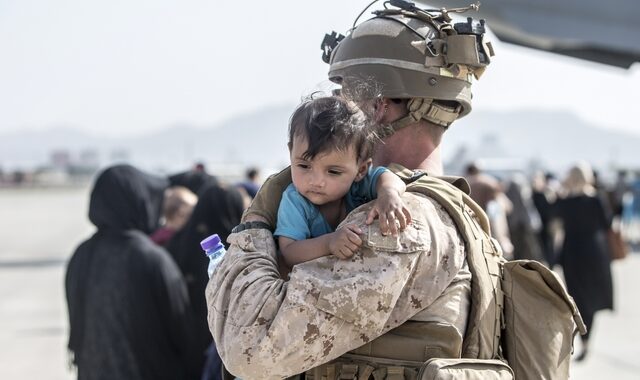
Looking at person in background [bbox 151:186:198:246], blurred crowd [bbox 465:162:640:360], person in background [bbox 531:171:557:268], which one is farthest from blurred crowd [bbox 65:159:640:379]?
person in background [bbox 531:171:557:268]

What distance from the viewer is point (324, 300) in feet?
5.93

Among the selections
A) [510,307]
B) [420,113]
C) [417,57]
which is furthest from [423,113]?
[510,307]

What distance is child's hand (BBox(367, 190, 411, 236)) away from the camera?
184cm

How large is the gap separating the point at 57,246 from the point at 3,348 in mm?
11255

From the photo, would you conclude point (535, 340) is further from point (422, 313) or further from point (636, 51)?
point (636, 51)

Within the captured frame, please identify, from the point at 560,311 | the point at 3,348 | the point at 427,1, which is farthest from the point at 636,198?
the point at 560,311

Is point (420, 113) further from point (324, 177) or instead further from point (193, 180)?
point (193, 180)

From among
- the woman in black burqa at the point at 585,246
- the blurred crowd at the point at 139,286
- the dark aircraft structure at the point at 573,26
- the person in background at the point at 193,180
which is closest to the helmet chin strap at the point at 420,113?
the blurred crowd at the point at 139,286

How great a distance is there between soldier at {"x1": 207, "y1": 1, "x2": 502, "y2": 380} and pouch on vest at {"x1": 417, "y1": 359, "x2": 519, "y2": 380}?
0.04m

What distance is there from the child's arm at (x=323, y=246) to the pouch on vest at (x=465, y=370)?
0.98ft

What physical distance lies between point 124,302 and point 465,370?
2505 millimetres

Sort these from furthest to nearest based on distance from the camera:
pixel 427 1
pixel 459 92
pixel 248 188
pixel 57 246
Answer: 1. pixel 57 246
2. pixel 427 1
3. pixel 248 188
4. pixel 459 92

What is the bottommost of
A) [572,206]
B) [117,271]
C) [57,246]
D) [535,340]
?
[57,246]

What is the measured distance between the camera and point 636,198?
21.1 m
